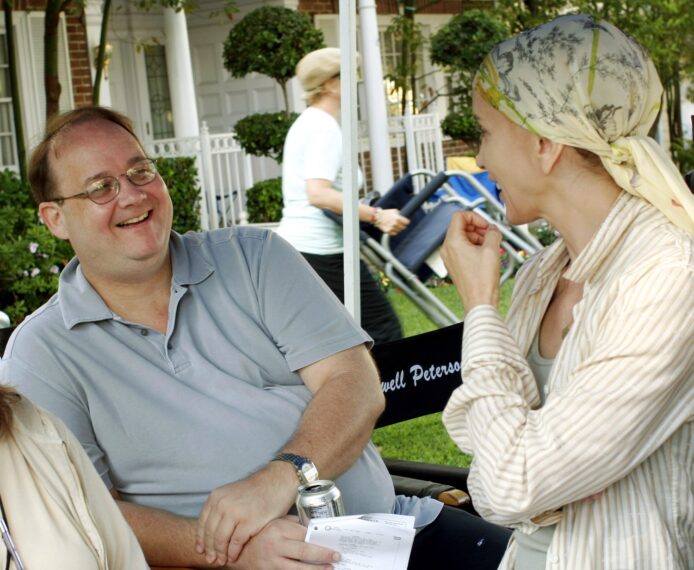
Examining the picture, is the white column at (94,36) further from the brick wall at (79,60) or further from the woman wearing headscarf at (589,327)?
the woman wearing headscarf at (589,327)

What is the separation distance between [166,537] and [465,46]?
38.5 ft

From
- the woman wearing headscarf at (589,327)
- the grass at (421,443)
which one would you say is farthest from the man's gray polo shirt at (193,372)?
the grass at (421,443)

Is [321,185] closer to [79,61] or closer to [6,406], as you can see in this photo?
[6,406]

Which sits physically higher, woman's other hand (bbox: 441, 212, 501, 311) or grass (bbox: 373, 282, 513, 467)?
woman's other hand (bbox: 441, 212, 501, 311)

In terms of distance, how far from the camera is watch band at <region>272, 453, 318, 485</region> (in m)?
2.38

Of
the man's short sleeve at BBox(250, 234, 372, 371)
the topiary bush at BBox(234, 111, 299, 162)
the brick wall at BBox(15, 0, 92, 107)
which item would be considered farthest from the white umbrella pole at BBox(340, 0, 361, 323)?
the brick wall at BBox(15, 0, 92, 107)

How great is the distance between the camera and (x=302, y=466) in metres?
2.39

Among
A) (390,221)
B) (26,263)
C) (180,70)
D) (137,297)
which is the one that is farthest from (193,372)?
(180,70)

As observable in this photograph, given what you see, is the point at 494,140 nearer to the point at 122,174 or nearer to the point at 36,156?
the point at 122,174

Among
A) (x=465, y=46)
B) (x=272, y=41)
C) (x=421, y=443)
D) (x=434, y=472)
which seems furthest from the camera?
(x=465, y=46)

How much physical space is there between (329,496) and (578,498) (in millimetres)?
511

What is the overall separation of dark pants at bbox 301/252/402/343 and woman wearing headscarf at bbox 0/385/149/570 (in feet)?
11.2

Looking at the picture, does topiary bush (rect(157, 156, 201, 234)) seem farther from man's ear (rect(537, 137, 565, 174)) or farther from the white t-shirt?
man's ear (rect(537, 137, 565, 174))

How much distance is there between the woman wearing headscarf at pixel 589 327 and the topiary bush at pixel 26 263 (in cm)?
625
